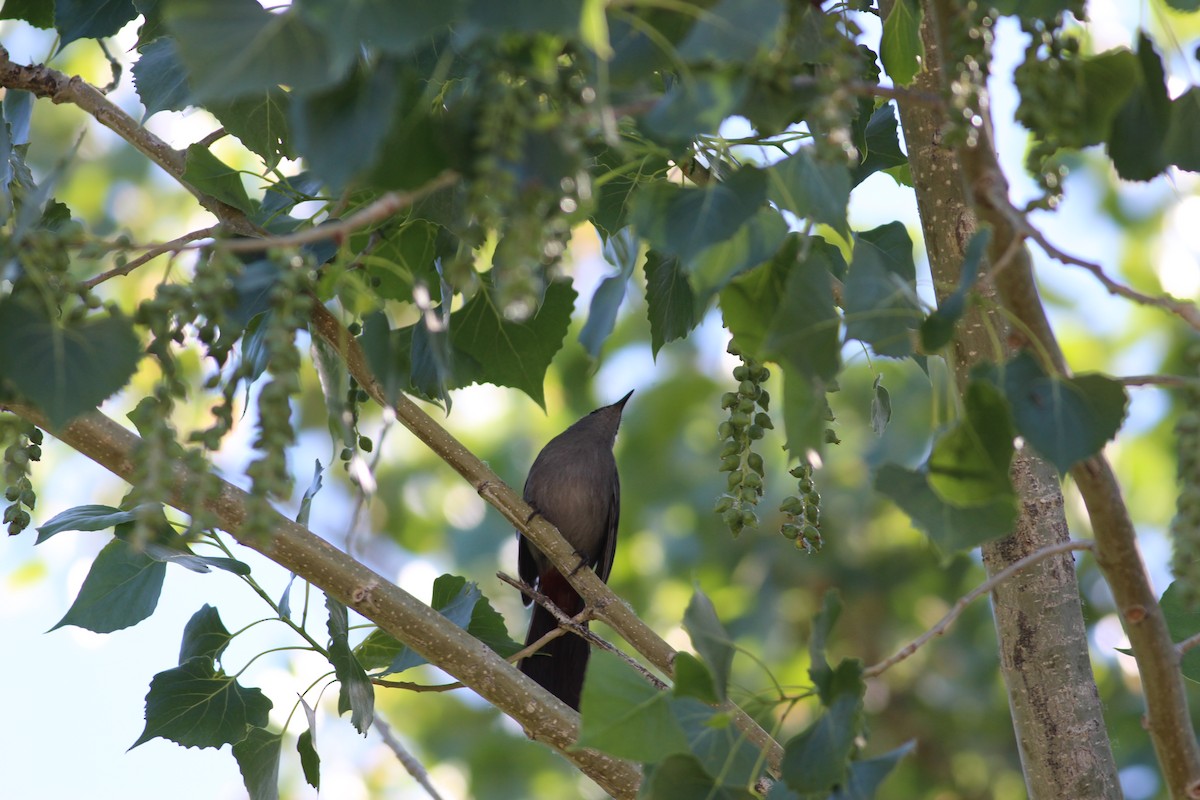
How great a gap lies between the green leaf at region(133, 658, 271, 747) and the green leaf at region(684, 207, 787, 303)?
1522 millimetres

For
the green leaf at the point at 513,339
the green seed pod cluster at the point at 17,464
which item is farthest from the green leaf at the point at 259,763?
the green leaf at the point at 513,339

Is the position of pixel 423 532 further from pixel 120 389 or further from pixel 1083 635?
pixel 120 389

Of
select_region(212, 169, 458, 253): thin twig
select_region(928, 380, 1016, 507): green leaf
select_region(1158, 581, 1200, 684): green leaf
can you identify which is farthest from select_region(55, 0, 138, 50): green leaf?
select_region(1158, 581, 1200, 684): green leaf

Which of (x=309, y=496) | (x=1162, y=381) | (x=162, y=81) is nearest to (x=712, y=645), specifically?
(x=1162, y=381)

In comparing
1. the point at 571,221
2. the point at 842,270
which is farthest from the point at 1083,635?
the point at 571,221

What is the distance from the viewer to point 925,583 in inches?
330

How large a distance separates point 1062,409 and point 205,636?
1989mm

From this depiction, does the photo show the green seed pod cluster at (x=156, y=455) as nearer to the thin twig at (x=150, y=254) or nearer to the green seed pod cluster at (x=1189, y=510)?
the thin twig at (x=150, y=254)

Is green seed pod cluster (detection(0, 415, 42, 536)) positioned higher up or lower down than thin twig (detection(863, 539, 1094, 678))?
higher up

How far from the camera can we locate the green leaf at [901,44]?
241 cm

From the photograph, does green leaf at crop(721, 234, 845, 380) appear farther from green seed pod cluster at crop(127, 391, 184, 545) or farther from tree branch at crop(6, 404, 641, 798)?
tree branch at crop(6, 404, 641, 798)

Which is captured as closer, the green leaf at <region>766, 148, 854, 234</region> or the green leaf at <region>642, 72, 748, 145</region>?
the green leaf at <region>642, 72, 748, 145</region>

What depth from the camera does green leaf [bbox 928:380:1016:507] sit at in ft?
5.04

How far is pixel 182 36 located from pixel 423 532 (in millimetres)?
8131
